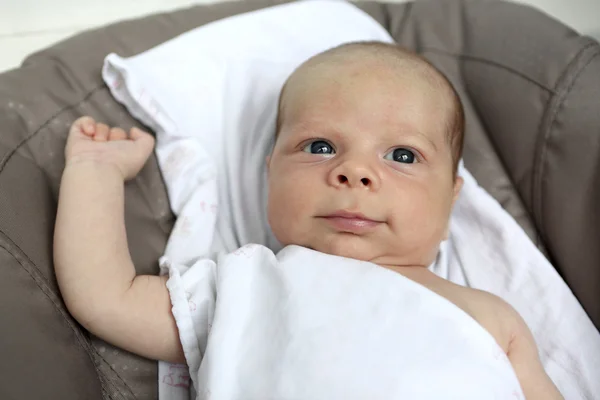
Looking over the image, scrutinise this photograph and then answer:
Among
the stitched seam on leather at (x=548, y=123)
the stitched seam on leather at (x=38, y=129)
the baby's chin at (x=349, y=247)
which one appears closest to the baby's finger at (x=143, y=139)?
the stitched seam on leather at (x=38, y=129)

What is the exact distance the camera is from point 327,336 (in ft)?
2.61

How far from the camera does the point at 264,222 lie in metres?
1.12

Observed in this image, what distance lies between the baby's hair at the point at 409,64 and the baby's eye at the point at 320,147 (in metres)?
0.11

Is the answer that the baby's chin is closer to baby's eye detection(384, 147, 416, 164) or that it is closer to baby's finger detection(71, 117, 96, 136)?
baby's eye detection(384, 147, 416, 164)

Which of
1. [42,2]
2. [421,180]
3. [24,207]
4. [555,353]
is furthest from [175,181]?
[42,2]

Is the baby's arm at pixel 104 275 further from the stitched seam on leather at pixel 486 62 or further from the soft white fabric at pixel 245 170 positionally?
the stitched seam on leather at pixel 486 62

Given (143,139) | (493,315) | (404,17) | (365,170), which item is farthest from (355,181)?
(404,17)

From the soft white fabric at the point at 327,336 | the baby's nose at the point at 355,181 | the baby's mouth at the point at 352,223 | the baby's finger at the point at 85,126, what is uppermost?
the baby's finger at the point at 85,126

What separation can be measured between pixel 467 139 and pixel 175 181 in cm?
55

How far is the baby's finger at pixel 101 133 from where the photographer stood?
1022 mm

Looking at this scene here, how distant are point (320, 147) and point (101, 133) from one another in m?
0.36

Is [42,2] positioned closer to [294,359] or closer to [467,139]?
[467,139]

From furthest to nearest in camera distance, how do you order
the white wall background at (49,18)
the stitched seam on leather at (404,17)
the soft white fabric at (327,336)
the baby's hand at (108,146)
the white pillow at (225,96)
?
the white wall background at (49,18), the stitched seam on leather at (404,17), the white pillow at (225,96), the baby's hand at (108,146), the soft white fabric at (327,336)

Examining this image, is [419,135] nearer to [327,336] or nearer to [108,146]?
[327,336]
